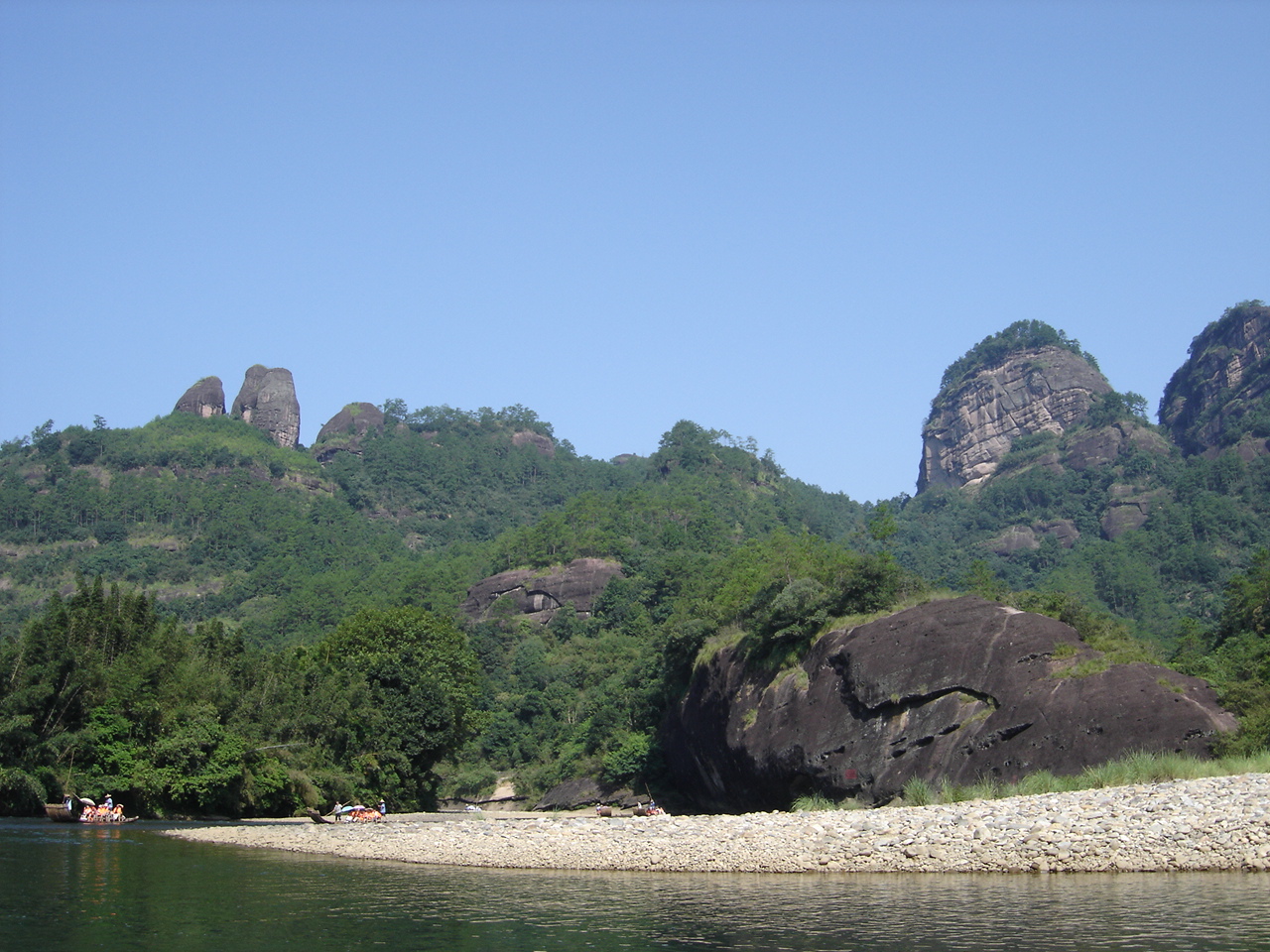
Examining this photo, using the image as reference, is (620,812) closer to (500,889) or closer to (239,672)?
(239,672)

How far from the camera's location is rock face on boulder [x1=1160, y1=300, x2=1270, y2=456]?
559 ft

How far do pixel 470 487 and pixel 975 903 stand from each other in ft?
539

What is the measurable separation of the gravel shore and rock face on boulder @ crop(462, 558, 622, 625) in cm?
7975

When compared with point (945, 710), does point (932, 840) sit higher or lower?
lower

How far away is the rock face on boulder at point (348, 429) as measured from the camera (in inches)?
7288

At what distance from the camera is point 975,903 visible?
2052 centimetres

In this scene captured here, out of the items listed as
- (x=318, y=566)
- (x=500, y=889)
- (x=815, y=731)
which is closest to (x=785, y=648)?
(x=815, y=731)

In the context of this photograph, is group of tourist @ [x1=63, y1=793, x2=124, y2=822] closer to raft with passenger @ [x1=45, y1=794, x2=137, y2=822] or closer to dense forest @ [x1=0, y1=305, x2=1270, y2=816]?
raft with passenger @ [x1=45, y1=794, x2=137, y2=822]

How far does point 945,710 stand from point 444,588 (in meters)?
89.5

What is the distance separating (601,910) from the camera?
69.4 ft

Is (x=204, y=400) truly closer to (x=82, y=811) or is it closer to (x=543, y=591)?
(x=543, y=591)

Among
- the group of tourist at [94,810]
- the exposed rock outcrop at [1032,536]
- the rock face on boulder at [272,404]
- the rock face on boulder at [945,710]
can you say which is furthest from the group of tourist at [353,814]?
the rock face on boulder at [272,404]

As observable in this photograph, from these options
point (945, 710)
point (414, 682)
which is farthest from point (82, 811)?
point (945, 710)

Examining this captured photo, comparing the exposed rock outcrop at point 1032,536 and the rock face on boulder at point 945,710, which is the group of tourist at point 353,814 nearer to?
the rock face on boulder at point 945,710
